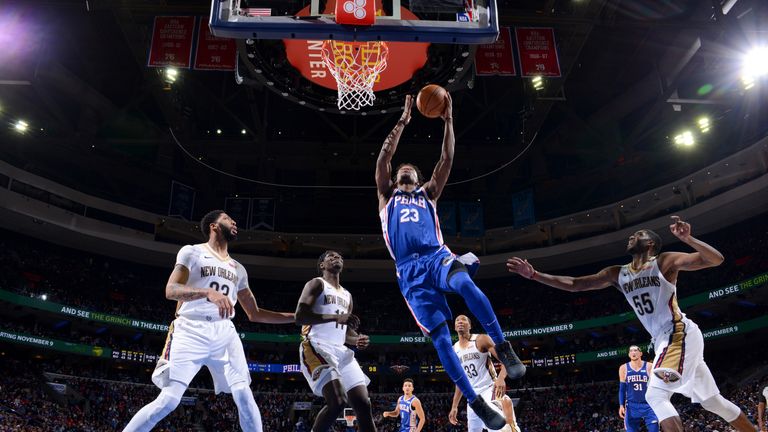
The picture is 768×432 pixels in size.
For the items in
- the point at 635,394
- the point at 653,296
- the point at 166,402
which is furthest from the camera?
the point at 635,394

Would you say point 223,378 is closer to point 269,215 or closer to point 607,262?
point 269,215

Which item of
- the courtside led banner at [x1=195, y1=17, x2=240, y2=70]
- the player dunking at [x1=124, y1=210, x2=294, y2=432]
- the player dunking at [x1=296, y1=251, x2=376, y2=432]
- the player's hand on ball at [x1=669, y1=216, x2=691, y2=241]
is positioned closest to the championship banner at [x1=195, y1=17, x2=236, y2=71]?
the courtside led banner at [x1=195, y1=17, x2=240, y2=70]

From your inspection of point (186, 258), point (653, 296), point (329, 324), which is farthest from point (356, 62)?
point (653, 296)

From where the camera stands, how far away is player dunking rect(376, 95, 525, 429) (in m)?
4.84

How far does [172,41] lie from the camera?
1677cm

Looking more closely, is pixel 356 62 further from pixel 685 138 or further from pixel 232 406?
pixel 232 406

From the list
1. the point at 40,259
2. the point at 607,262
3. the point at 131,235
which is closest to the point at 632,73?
the point at 607,262

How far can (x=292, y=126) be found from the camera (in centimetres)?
3089

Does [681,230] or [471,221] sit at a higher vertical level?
[471,221]

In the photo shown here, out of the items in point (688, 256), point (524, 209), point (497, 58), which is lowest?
point (688, 256)

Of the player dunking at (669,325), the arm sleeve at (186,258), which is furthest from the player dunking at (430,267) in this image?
the arm sleeve at (186,258)

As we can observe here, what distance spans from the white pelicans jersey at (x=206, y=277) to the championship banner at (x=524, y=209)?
25.9 meters

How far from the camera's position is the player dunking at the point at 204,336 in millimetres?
5355

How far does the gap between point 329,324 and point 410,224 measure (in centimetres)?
196
